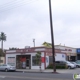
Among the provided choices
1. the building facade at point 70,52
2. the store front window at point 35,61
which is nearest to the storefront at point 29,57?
the store front window at point 35,61

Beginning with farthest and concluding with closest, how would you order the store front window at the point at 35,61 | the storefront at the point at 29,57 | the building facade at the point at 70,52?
the building facade at the point at 70,52 → the storefront at the point at 29,57 → the store front window at the point at 35,61

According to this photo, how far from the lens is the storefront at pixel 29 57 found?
45375 millimetres

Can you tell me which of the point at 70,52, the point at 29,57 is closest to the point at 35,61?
the point at 29,57

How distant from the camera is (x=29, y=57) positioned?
48656 mm

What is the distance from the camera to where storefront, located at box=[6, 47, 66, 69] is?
45375mm

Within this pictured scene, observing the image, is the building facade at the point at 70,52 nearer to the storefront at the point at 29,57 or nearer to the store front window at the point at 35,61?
the storefront at the point at 29,57

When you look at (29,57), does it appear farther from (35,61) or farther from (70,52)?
(70,52)

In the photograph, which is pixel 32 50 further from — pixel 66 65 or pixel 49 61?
pixel 66 65

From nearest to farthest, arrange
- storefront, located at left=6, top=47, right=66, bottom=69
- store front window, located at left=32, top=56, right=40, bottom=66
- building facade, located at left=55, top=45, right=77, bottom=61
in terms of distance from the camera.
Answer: store front window, located at left=32, top=56, right=40, bottom=66 → storefront, located at left=6, top=47, right=66, bottom=69 → building facade, located at left=55, top=45, right=77, bottom=61

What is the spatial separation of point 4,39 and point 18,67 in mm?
54202

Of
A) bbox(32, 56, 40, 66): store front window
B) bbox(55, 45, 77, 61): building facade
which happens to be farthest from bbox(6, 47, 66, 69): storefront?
bbox(55, 45, 77, 61): building facade

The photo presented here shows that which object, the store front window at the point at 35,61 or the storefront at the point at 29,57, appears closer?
the store front window at the point at 35,61

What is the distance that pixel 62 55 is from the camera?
5019 centimetres

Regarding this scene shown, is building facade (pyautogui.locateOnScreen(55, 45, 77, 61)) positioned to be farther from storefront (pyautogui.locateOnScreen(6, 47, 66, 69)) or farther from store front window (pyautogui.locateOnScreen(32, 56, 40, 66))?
store front window (pyautogui.locateOnScreen(32, 56, 40, 66))
